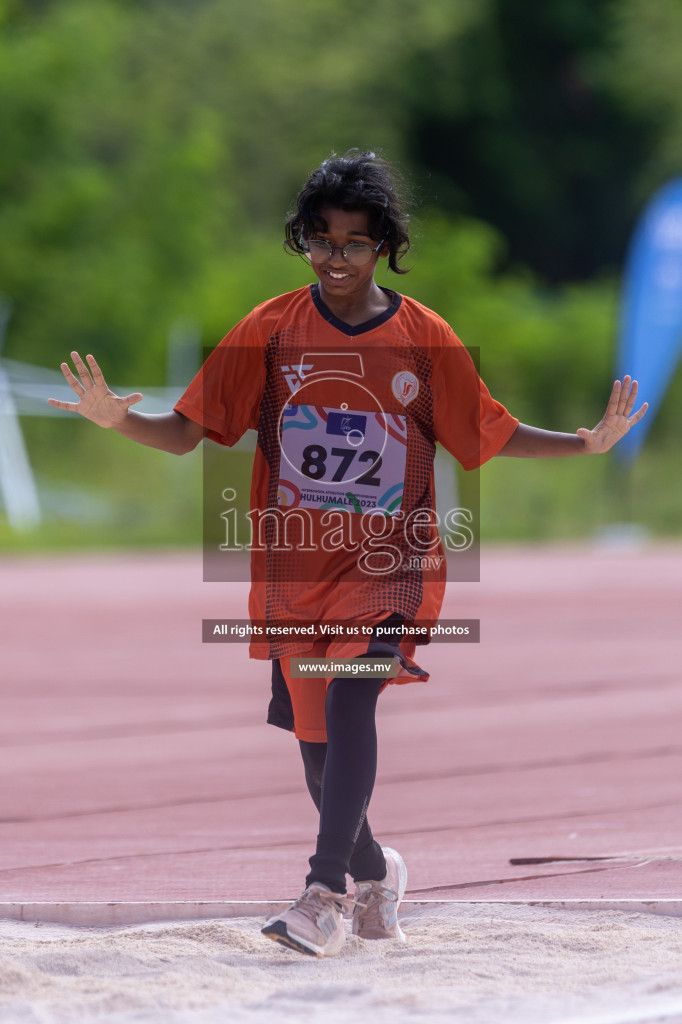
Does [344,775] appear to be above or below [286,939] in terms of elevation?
above

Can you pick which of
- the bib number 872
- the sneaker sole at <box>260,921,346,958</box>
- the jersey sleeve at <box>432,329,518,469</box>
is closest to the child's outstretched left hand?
the jersey sleeve at <box>432,329,518,469</box>

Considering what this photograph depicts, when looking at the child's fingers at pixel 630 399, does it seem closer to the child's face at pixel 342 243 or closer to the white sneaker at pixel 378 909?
the child's face at pixel 342 243

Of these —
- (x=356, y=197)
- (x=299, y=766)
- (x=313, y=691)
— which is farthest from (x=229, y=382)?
(x=299, y=766)

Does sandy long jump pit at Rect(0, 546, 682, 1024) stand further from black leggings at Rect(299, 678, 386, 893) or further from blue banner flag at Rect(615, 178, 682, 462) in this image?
blue banner flag at Rect(615, 178, 682, 462)

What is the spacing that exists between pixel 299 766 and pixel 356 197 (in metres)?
3.33

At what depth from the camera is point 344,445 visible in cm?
362

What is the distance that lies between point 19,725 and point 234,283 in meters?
25.8

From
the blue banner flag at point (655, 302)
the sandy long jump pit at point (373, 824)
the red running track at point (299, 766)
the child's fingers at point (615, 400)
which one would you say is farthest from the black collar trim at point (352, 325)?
the blue banner flag at point (655, 302)

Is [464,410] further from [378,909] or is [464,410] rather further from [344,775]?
[378,909]

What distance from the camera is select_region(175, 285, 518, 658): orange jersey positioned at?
3582 mm

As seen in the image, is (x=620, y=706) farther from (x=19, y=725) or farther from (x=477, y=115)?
(x=477, y=115)

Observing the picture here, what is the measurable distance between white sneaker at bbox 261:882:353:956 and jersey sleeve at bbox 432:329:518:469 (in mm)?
1112

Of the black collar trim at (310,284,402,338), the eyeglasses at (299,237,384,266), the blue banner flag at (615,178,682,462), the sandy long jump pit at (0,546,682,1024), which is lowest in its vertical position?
the sandy long jump pit at (0,546,682,1024)

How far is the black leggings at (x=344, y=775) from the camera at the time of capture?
3465mm
